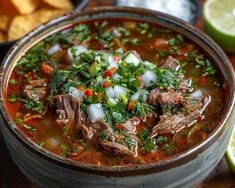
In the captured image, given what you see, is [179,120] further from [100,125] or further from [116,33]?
[116,33]

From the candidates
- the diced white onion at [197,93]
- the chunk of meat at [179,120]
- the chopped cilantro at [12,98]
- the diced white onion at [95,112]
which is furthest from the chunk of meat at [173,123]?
the chopped cilantro at [12,98]


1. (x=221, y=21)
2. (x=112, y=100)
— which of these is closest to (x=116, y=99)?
(x=112, y=100)

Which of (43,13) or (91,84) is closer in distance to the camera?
(91,84)

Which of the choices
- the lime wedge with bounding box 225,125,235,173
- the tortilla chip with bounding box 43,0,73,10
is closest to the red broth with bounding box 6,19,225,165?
the lime wedge with bounding box 225,125,235,173

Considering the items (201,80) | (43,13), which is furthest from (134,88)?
(43,13)

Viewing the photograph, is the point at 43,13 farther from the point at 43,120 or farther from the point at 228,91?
the point at 228,91

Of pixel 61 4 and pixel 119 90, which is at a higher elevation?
pixel 61 4
